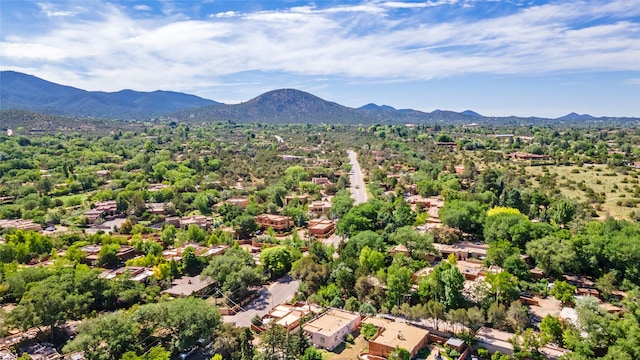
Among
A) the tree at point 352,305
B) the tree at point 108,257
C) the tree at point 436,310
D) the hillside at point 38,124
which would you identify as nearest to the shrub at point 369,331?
the tree at point 352,305

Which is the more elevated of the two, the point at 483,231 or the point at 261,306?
the point at 483,231

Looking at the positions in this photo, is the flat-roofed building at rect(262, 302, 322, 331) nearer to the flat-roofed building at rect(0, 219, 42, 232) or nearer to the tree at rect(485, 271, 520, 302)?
the tree at rect(485, 271, 520, 302)

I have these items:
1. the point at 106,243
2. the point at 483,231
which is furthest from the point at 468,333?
the point at 106,243

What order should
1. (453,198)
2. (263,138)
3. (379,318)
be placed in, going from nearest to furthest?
(379,318) → (453,198) → (263,138)

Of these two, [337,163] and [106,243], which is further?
[337,163]

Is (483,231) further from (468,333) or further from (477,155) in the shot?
(477,155)

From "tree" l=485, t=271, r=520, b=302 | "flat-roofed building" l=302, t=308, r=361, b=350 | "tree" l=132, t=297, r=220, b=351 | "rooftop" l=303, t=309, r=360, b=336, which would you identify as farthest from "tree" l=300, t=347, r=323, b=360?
"tree" l=485, t=271, r=520, b=302

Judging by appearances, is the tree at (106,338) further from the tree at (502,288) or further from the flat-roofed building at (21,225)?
the flat-roofed building at (21,225)
